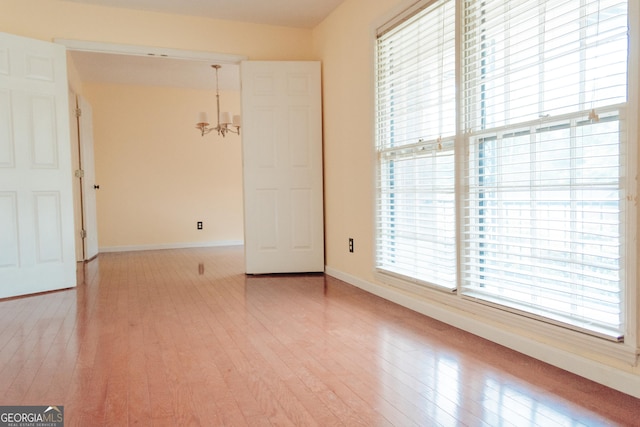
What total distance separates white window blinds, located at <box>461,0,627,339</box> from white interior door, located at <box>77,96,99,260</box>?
4753mm

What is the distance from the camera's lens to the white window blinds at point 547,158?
70.1 inches

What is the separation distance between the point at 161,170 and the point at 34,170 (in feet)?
10.7

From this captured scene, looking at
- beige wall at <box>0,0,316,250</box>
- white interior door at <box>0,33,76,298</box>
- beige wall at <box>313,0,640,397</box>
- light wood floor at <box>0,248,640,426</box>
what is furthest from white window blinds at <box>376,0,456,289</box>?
beige wall at <box>0,0,316,250</box>

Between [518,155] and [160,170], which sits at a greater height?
[160,170]

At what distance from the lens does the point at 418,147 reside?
3.00 metres

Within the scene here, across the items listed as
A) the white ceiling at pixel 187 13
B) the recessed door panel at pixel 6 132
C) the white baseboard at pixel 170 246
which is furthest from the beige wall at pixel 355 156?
the white baseboard at pixel 170 246

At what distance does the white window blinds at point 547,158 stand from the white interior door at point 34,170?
3225 millimetres

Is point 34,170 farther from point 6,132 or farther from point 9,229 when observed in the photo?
point 9,229

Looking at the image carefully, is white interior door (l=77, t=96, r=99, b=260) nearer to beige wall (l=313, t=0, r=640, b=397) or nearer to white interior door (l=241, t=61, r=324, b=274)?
white interior door (l=241, t=61, r=324, b=274)

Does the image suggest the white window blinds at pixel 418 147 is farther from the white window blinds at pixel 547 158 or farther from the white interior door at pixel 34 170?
the white interior door at pixel 34 170

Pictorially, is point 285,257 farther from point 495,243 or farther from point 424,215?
point 495,243

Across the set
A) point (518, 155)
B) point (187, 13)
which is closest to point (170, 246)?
point (187, 13)

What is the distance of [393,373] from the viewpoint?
1.97 meters

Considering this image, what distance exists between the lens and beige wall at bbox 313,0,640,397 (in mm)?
2820
